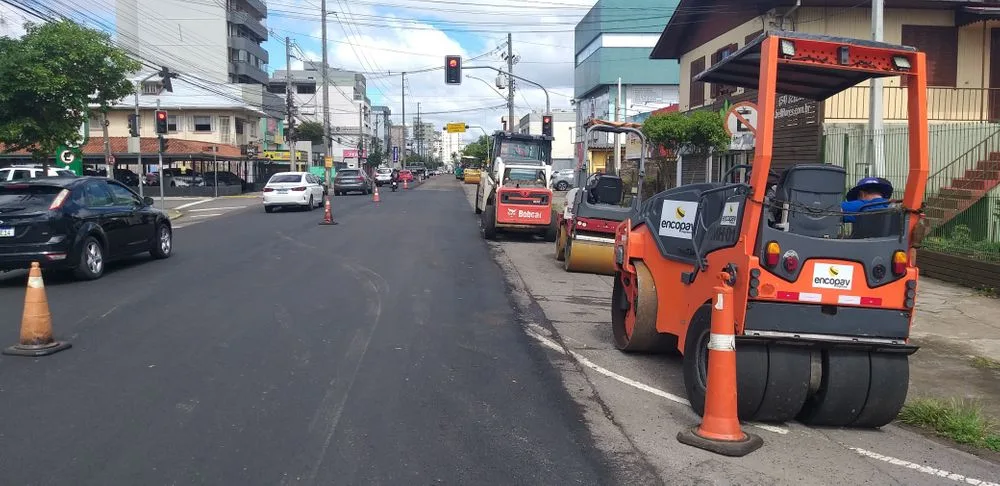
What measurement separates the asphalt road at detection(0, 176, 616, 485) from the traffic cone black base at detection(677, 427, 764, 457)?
0.66 metres

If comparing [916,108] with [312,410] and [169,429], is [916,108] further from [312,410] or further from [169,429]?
[169,429]

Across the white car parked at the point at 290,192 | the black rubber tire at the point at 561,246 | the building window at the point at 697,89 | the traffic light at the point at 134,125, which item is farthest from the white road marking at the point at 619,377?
the traffic light at the point at 134,125

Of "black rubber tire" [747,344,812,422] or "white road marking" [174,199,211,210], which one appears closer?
"black rubber tire" [747,344,812,422]

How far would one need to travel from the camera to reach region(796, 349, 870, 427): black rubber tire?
559 cm

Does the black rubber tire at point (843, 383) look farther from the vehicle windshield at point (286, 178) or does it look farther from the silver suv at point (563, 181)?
the silver suv at point (563, 181)

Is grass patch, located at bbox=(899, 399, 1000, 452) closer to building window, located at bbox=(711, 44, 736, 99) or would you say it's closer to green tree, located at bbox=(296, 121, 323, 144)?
building window, located at bbox=(711, 44, 736, 99)

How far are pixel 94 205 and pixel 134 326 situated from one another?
451 centimetres

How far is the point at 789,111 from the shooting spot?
769 inches

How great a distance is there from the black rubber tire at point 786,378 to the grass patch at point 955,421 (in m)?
1.17

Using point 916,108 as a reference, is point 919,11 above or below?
above

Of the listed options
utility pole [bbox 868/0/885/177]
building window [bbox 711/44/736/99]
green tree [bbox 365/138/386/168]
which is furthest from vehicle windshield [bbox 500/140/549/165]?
green tree [bbox 365/138/386/168]

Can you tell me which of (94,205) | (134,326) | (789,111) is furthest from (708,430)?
(789,111)

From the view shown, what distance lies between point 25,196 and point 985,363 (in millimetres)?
12322

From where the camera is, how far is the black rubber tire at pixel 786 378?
5559 mm
